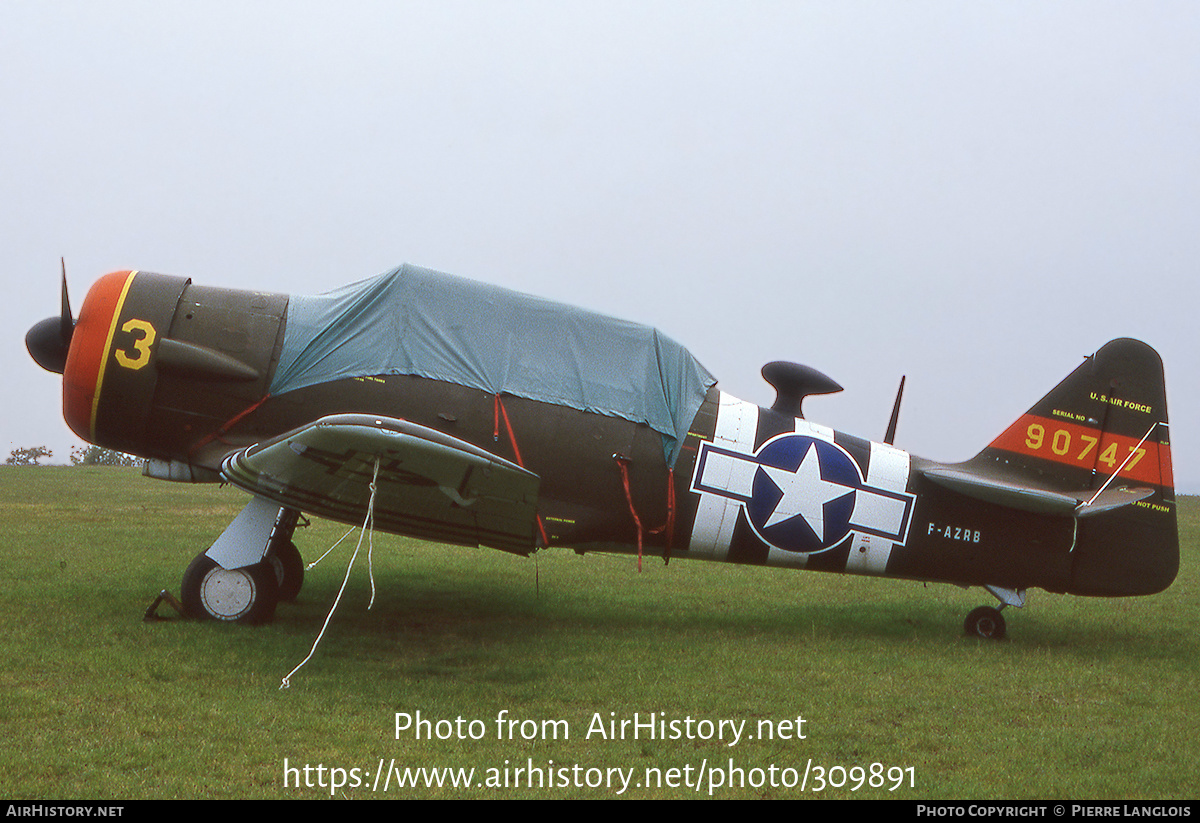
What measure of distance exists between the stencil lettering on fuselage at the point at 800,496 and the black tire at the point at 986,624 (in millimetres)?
1033

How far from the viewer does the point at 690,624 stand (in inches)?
312

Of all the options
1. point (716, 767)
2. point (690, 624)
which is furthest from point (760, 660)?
point (716, 767)

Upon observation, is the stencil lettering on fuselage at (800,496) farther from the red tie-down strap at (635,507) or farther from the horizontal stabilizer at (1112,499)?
the horizontal stabilizer at (1112,499)

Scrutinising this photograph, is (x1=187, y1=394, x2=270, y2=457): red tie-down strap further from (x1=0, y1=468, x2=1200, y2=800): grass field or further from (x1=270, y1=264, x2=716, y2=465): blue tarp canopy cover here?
(x1=0, y1=468, x2=1200, y2=800): grass field

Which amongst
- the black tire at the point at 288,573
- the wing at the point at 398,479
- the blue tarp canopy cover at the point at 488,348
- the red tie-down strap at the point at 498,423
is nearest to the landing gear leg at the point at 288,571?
the black tire at the point at 288,573

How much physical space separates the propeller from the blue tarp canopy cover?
5.94 ft

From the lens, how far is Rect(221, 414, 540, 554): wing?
5258 mm

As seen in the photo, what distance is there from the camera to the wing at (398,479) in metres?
5.26

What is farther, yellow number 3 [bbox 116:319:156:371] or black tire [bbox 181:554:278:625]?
yellow number 3 [bbox 116:319:156:371]

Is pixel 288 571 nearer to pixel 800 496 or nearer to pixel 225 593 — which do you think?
pixel 225 593

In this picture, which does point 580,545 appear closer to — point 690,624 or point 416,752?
point 690,624

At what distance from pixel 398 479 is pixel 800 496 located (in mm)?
3428

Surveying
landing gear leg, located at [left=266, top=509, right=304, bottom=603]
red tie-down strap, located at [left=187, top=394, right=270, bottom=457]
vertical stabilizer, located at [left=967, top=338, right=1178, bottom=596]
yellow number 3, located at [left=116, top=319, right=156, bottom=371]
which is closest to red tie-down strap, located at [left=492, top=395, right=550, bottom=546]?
red tie-down strap, located at [left=187, top=394, right=270, bottom=457]
